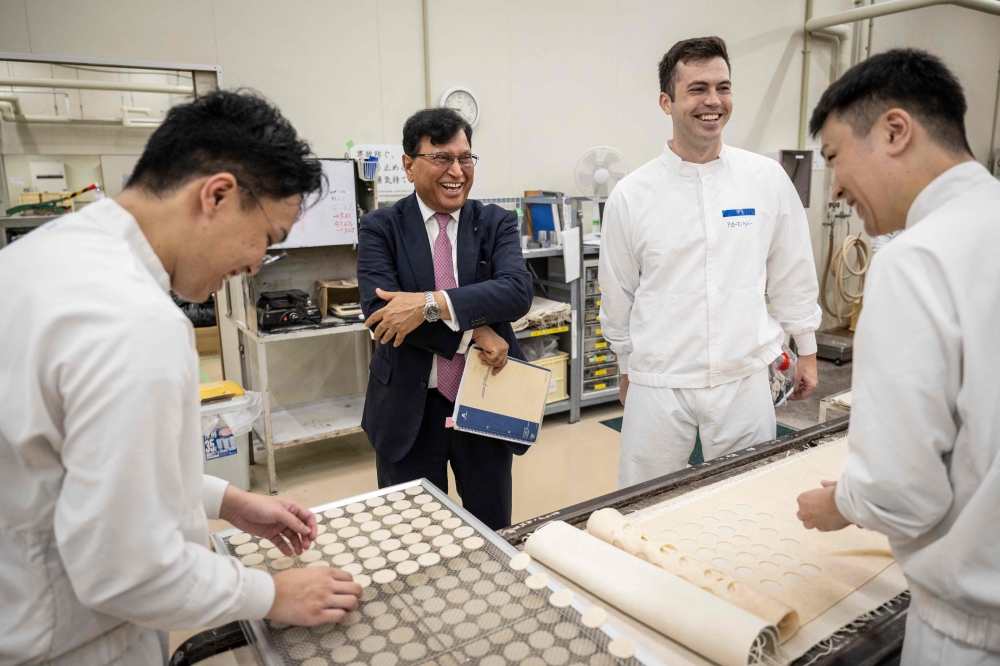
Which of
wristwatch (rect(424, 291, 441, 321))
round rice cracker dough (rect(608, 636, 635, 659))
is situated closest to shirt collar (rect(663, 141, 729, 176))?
wristwatch (rect(424, 291, 441, 321))

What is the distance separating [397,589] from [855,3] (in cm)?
672

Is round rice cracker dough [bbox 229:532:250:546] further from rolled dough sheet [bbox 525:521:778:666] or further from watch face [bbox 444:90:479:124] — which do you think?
watch face [bbox 444:90:479:124]

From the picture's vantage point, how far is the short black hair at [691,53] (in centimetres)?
193

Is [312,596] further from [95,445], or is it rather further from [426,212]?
[426,212]

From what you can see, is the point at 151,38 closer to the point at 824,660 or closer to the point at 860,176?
the point at 860,176

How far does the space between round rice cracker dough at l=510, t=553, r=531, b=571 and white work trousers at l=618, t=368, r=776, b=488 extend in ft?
3.18

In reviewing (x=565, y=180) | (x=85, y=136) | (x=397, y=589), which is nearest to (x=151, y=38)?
(x=85, y=136)

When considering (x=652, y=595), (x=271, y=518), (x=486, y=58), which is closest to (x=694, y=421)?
(x=652, y=595)

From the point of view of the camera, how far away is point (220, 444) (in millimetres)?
3209

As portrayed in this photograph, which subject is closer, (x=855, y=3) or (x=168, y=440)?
(x=168, y=440)

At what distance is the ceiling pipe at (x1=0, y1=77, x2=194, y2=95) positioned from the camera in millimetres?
3227

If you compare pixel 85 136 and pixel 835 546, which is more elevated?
pixel 85 136

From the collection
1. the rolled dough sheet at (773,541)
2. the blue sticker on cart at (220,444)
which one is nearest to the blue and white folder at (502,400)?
the rolled dough sheet at (773,541)

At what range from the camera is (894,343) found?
0.86m
